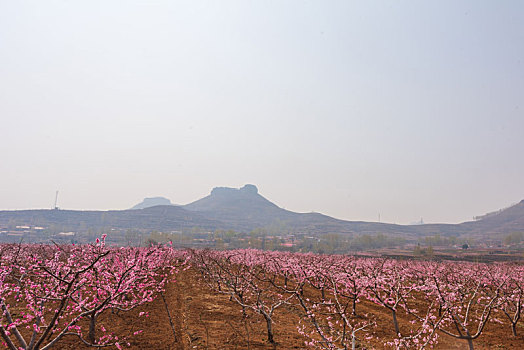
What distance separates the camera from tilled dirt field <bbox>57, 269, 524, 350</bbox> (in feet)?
37.1

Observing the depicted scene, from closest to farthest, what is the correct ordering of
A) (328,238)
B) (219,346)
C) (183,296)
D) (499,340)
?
(219,346), (499,340), (183,296), (328,238)

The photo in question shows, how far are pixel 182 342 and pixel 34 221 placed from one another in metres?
211

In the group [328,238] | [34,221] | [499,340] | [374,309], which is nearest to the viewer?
[499,340]

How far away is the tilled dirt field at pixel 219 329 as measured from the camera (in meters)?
11.3

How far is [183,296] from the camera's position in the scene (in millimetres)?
21016

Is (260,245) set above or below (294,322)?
below

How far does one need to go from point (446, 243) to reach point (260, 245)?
369 ft

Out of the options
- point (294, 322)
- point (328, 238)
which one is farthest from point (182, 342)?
point (328, 238)

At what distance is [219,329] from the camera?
13336 mm

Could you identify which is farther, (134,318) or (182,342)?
(134,318)

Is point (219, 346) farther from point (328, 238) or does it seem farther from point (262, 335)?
point (328, 238)

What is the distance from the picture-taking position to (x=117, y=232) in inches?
6496

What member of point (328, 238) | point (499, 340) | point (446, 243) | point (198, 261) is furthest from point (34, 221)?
point (446, 243)

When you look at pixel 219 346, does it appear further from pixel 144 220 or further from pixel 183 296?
pixel 144 220
